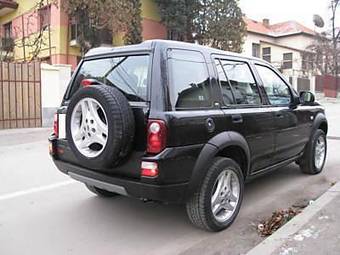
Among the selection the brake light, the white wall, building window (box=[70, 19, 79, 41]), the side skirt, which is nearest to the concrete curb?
the side skirt

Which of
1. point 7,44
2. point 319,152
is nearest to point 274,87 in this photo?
point 319,152

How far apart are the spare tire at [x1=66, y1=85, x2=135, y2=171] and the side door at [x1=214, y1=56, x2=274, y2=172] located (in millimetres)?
1111

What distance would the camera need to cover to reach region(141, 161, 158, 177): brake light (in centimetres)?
349

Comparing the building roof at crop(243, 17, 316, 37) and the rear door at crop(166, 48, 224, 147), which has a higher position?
the building roof at crop(243, 17, 316, 37)

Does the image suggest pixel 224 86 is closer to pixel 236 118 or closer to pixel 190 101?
pixel 236 118

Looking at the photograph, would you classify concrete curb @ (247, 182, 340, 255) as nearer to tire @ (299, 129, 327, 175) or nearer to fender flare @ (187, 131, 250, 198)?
fender flare @ (187, 131, 250, 198)

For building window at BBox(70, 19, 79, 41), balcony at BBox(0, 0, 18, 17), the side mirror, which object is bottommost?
A: the side mirror

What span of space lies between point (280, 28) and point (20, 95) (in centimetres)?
4153

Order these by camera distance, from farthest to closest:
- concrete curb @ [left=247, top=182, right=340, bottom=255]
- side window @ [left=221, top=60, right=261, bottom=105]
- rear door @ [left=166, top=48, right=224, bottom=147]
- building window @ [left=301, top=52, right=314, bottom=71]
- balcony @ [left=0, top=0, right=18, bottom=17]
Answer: building window @ [left=301, top=52, right=314, bottom=71] < balcony @ [left=0, top=0, right=18, bottom=17] < side window @ [left=221, top=60, right=261, bottom=105] < rear door @ [left=166, top=48, right=224, bottom=147] < concrete curb @ [left=247, top=182, right=340, bottom=255]

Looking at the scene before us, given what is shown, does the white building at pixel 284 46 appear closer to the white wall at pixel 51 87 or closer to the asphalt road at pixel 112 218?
the white wall at pixel 51 87

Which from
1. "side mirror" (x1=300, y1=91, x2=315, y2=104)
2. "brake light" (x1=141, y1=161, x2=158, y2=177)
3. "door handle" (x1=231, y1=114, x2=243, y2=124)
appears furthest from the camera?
"side mirror" (x1=300, y1=91, x2=315, y2=104)

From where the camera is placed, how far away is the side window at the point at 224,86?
4.26 meters

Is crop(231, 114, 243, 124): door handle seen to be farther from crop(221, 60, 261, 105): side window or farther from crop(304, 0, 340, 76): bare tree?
crop(304, 0, 340, 76): bare tree

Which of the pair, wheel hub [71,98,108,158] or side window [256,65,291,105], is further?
side window [256,65,291,105]
